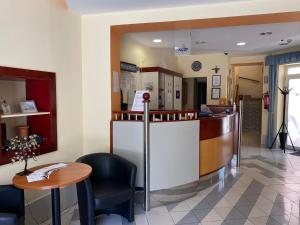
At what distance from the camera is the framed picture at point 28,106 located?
272 centimetres

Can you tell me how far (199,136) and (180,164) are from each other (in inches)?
19.7

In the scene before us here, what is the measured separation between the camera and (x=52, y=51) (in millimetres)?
2883

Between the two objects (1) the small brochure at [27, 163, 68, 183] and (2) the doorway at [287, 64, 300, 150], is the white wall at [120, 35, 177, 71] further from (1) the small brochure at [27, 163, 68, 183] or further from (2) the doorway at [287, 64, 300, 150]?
(2) the doorway at [287, 64, 300, 150]

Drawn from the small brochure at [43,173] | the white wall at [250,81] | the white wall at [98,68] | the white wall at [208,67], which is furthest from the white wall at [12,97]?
the white wall at [250,81]

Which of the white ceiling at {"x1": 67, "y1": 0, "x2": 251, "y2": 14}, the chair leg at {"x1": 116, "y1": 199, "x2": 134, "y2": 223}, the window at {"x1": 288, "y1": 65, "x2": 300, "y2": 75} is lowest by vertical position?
the chair leg at {"x1": 116, "y1": 199, "x2": 134, "y2": 223}

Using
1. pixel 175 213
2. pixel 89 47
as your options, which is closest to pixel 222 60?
pixel 89 47

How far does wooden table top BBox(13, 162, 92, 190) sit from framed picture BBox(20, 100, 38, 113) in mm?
789

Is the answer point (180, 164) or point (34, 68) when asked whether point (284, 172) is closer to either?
point (180, 164)

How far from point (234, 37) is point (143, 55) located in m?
1.87

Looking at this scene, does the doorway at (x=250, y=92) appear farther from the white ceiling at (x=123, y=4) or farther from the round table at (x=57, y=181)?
the round table at (x=57, y=181)

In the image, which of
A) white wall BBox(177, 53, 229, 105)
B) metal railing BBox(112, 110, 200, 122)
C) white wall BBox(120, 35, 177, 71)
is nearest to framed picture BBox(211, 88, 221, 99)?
white wall BBox(177, 53, 229, 105)

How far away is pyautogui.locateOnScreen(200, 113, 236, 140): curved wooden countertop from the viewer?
3697 mm

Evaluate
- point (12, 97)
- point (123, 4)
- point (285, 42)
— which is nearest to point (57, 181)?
point (12, 97)

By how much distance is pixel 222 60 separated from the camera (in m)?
7.12
